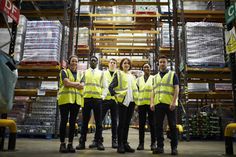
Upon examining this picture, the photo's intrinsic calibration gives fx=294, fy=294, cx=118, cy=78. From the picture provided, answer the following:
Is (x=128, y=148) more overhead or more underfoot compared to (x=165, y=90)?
more underfoot

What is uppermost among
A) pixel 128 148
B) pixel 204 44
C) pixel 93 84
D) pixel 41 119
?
pixel 204 44

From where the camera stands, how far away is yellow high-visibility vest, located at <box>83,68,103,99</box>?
6.79m

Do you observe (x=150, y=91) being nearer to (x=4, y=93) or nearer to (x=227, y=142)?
(x=227, y=142)

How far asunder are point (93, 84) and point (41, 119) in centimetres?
460

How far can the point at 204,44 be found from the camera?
34.5 feet

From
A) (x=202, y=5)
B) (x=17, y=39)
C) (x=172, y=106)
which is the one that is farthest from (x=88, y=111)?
(x=202, y=5)

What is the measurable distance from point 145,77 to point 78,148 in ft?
7.53

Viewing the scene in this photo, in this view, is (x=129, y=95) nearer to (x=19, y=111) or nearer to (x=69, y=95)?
(x=69, y=95)

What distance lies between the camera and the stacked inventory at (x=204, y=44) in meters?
10.3

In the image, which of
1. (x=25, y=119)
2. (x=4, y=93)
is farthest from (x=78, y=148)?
(x=25, y=119)

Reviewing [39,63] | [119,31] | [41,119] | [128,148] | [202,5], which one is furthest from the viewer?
[119,31]

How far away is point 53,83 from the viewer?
11641 mm

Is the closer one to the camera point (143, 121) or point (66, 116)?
point (66, 116)

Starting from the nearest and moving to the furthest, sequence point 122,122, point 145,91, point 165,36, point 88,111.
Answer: point 122,122 → point 88,111 → point 145,91 → point 165,36
